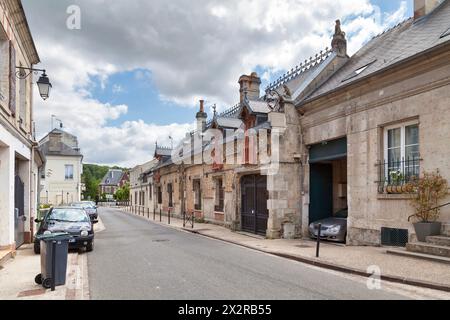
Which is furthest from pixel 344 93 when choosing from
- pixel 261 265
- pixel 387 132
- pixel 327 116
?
pixel 261 265

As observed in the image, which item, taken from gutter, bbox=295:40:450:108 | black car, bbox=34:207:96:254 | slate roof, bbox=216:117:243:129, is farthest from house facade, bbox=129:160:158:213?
gutter, bbox=295:40:450:108

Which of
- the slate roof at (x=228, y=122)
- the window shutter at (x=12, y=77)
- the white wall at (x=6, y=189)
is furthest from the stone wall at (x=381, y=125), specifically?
the white wall at (x=6, y=189)

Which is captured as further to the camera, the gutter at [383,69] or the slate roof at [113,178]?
the slate roof at [113,178]

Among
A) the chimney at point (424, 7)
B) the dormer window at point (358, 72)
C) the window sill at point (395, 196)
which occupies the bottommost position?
the window sill at point (395, 196)

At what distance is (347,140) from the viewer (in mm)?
12383

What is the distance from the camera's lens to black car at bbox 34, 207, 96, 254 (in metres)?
11.2

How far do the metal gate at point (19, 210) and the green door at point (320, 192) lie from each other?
9.88 metres

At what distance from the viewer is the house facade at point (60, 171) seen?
43719 millimetres

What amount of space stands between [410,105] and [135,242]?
9.96 metres

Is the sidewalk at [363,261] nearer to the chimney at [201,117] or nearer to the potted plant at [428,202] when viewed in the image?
the potted plant at [428,202]

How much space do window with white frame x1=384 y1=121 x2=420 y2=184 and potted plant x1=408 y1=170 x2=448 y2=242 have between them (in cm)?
73

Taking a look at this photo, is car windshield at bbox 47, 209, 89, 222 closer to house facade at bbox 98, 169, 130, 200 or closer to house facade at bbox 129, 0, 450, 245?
house facade at bbox 129, 0, 450, 245
